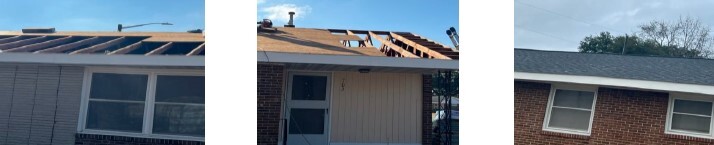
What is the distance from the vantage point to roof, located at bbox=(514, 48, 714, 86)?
12.7 ft

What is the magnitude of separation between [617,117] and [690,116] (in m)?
0.63

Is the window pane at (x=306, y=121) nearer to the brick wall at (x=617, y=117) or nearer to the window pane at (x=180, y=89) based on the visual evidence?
the window pane at (x=180, y=89)

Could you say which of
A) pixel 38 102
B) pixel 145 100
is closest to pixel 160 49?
pixel 145 100

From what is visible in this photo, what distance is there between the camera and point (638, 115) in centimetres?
386

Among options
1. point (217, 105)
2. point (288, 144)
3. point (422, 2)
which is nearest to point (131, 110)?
point (288, 144)

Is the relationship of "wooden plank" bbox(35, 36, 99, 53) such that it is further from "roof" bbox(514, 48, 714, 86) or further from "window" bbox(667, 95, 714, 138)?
"window" bbox(667, 95, 714, 138)

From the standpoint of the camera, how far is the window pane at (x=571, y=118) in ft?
12.8

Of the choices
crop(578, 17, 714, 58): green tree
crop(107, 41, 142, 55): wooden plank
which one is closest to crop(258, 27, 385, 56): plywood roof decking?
crop(107, 41, 142, 55): wooden plank

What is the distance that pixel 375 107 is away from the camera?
16.7 feet

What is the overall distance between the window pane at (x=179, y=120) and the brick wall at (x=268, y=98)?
21.0 inches

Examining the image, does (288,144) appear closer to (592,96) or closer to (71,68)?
(71,68)

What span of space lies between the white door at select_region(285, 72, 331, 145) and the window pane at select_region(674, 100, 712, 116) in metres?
3.16

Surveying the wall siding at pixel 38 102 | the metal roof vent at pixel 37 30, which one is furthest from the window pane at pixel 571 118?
the metal roof vent at pixel 37 30

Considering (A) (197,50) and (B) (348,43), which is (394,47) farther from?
(A) (197,50)
